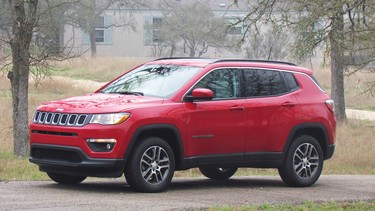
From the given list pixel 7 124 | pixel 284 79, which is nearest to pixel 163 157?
pixel 284 79

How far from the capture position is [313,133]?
13070 mm

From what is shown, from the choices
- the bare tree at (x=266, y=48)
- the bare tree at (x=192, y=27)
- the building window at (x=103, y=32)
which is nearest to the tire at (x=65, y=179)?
the bare tree at (x=192, y=27)

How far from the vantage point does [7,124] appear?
23.4 metres

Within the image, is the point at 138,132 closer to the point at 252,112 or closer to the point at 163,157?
the point at 163,157

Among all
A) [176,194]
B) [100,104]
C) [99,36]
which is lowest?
[176,194]

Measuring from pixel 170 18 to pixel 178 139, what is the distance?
3999 cm

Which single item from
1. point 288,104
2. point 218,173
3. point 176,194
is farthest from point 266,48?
point 176,194

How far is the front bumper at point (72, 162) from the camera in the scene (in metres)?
10.6

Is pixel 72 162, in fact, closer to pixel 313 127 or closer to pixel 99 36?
pixel 313 127

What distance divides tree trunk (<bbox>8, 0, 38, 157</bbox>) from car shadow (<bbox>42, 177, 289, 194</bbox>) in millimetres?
3475

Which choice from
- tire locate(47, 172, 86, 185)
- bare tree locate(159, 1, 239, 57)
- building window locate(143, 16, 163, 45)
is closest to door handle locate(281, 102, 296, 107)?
tire locate(47, 172, 86, 185)

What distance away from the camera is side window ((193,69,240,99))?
11.8m

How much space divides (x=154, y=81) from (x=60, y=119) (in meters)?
1.55

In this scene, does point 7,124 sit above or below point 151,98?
below
